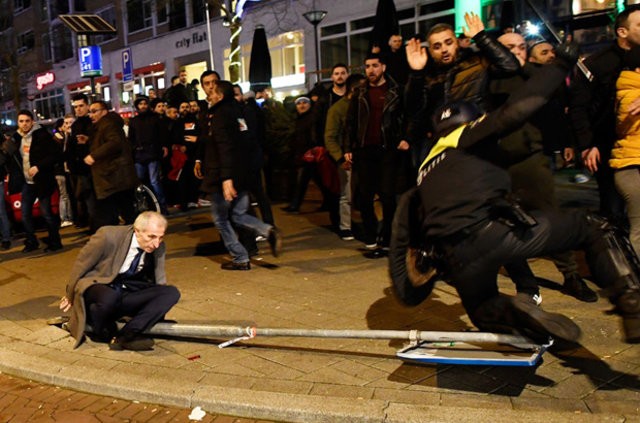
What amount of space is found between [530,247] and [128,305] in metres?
2.99

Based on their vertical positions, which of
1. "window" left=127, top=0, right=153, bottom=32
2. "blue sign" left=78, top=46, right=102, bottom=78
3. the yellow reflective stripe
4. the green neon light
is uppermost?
"window" left=127, top=0, right=153, bottom=32

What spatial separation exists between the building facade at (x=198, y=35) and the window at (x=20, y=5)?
7 centimetres

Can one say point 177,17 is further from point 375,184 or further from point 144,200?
point 375,184

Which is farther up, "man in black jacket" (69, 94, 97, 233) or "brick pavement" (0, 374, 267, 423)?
"man in black jacket" (69, 94, 97, 233)

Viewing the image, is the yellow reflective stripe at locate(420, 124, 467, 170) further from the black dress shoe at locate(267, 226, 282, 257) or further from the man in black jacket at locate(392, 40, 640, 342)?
the black dress shoe at locate(267, 226, 282, 257)

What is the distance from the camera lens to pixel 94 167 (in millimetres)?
7969

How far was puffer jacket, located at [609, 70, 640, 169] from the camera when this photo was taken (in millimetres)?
4859

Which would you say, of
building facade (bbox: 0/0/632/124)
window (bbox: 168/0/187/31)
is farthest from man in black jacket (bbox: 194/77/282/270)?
window (bbox: 168/0/187/31)

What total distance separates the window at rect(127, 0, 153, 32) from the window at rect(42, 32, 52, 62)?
12.2 m

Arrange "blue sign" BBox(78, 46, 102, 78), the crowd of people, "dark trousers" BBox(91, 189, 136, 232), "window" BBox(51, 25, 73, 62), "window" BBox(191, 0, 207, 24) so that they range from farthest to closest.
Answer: "window" BBox(51, 25, 73, 62) → "window" BBox(191, 0, 207, 24) → "blue sign" BBox(78, 46, 102, 78) → "dark trousers" BBox(91, 189, 136, 232) → the crowd of people

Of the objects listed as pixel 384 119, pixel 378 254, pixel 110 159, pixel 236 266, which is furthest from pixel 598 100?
pixel 110 159

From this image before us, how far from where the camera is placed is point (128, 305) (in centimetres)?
508

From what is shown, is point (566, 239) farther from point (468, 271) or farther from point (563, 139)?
point (563, 139)

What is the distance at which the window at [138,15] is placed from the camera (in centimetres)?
3397
